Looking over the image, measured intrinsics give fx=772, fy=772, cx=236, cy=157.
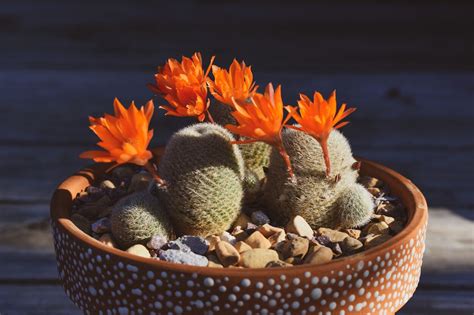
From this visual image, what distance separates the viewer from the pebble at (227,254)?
0.85m

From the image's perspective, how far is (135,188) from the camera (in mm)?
1082

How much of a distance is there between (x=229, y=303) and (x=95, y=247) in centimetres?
16

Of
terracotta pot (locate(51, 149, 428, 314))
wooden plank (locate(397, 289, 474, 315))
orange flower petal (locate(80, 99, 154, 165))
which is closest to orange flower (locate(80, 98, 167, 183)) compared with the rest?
orange flower petal (locate(80, 99, 154, 165))

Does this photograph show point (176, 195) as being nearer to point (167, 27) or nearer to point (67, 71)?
point (67, 71)

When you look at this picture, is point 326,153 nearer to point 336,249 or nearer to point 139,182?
point 336,249

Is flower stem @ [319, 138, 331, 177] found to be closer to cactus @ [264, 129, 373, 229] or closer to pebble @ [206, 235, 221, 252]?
cactus @ [264, 129, 373, 229]

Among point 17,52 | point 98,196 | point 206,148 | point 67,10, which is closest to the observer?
point 206,148

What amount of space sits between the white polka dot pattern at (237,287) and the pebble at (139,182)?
0.23 m

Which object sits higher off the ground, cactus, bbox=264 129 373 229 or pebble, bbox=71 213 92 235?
cactus, bbox=264 129 373 229

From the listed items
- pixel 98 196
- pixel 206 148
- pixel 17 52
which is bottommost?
pixel 17 52

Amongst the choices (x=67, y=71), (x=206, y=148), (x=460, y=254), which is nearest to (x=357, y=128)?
(x=460, y=254)

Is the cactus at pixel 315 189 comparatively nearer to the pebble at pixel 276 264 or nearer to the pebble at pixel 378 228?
the pebble at pixel 378 228

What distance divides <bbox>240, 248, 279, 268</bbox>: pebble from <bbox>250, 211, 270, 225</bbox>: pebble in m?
0.12

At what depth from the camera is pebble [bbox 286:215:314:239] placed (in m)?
0.92
